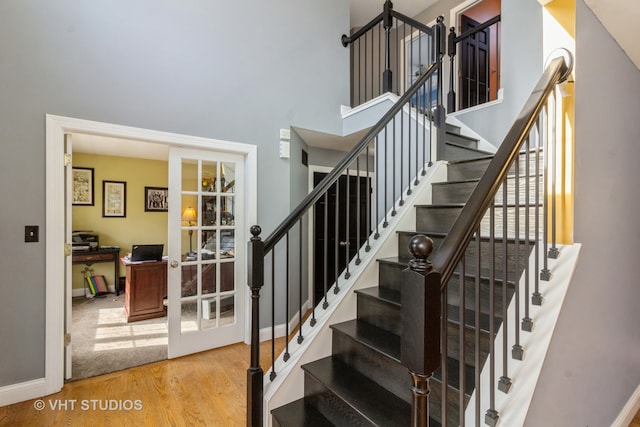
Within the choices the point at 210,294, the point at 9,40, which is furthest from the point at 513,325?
the point at 9,40

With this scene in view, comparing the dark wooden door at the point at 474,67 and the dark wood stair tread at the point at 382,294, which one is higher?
the dark wooden door at the point at 474,67

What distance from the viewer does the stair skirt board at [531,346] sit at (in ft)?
3.79

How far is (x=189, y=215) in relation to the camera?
3020mm

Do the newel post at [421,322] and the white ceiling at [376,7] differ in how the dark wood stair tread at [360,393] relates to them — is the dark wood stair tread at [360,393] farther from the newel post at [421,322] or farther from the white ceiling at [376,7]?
the white ceiling at [376,7]

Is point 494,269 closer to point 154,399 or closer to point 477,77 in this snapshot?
point 154,399

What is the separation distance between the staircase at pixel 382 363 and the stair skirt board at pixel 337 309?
4 cm

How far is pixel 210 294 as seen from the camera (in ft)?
9.96

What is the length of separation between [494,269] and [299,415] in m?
1.23

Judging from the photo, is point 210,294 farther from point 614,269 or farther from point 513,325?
point 614,269

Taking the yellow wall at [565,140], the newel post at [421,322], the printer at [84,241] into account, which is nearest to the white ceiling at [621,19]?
the yellow wall at [565,140]

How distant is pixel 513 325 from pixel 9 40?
345 centimetres

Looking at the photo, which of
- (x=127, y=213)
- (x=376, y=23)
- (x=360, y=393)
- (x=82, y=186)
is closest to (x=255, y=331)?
(x=360, y=393)

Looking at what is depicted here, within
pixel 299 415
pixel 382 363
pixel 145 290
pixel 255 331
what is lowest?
pixel 299 415

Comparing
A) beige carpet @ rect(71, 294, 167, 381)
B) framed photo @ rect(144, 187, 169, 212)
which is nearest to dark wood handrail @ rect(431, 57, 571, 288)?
beige carpet @ rect(71, 294, 167, 381)
